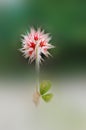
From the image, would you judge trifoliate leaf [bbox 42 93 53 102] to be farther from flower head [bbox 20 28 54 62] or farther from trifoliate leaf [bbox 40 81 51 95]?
flower head [bbox 20 28 54 62]

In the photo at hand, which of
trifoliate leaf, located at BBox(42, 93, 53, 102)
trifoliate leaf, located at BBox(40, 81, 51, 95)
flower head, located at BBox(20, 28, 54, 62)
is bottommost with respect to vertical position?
trifoliate leaf, located at BBox(42, 93, 53, 102)

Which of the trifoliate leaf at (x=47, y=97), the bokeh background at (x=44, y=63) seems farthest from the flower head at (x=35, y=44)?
the trifoliate leaf at (x=47, y=97)

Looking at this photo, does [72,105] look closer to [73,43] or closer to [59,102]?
[59,102]

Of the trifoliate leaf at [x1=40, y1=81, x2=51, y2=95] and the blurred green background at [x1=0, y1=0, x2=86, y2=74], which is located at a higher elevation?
the blurred green background at [x1=0, y1=0, x2=86, y2=74]

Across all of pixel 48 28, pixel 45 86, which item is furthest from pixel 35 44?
pixel 45 86

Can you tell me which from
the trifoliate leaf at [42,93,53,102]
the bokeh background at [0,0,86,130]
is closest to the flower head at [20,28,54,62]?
the bokeh background at [0,0,86,130]

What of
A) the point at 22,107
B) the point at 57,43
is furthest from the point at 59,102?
the point at 57,43

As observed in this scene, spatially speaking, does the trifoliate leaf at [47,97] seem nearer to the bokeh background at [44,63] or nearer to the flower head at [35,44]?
the bokeh background at [44,63]

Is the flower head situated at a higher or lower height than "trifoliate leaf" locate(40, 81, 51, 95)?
higher
